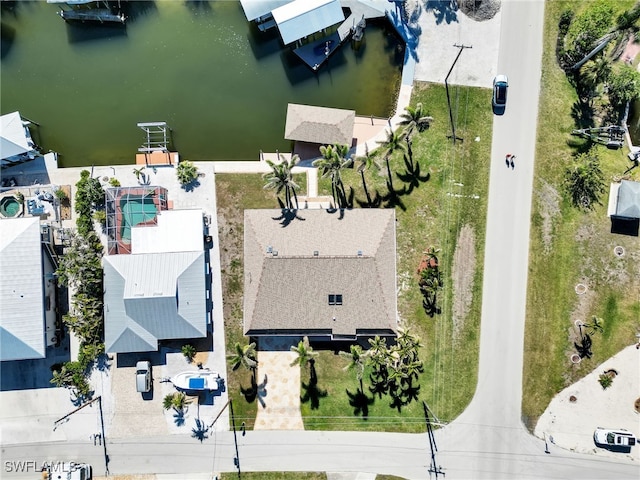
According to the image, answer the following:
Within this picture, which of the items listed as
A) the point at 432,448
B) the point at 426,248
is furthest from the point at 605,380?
the point at 426,248

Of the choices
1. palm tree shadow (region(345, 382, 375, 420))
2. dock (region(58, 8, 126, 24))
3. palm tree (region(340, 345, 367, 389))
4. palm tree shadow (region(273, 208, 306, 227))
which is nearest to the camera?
palm tree (region(340, 345, 367, 389))

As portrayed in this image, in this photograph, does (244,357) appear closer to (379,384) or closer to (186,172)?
(379,384)

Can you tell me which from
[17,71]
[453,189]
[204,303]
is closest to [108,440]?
[204,303]

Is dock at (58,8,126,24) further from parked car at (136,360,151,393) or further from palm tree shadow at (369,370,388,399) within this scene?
palm tree shadow at (369,370,388,399)

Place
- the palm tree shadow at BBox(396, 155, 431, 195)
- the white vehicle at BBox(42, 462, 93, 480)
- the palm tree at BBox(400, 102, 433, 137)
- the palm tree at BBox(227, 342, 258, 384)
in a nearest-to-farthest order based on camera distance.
→ the palm tree at BBox(227, 342, 258, 384), the palm tree at BBox(400, 102, 433, 137), the white vehicle at BBox(42, 462, 93, 480), the palm tree shadow at BBox(396, 155, 431, 195)

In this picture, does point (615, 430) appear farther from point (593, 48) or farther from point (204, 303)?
point (204, 303)

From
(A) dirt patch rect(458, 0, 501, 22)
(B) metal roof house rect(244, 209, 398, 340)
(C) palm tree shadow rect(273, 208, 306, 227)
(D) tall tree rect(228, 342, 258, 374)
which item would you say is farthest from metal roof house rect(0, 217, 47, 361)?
(A) dirt patch rect(458, 0, 501, 22)

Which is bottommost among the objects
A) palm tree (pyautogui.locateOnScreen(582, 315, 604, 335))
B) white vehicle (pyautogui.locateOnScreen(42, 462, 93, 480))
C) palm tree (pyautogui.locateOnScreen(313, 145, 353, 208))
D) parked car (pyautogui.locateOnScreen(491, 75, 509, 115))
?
white vehicle (pyautogui.locateOnScreen(42, 462, 93, 480))
